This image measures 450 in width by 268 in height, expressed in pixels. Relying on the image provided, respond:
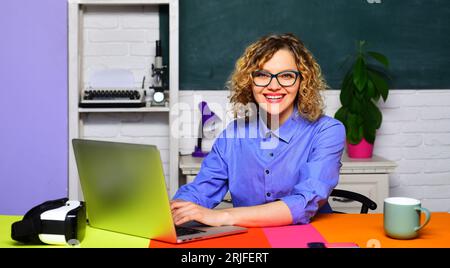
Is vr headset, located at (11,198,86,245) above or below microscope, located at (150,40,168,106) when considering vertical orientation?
below

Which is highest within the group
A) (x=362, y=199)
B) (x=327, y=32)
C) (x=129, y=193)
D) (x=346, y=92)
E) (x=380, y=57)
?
(x=327, y=32)

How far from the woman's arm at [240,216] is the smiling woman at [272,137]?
242mm

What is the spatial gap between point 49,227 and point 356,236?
0.76 meters

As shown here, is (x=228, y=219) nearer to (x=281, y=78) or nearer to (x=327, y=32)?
(x=281, y=78)

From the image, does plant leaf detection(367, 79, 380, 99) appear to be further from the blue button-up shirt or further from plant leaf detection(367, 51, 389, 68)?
the blue button-up shirt

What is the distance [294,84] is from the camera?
6.79 ft

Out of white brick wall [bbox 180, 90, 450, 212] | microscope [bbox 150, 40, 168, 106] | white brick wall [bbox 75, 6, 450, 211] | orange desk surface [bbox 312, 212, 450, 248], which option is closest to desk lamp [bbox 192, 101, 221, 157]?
white brick wall [bbox 75, 6, 450, 211]

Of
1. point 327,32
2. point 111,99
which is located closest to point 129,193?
point 111,99

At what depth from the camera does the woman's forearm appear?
1.70 meters

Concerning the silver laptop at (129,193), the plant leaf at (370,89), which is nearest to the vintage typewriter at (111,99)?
the plant leaf at (370,89)

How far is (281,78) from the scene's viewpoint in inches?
81.3

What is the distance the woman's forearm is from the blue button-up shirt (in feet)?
0.67
